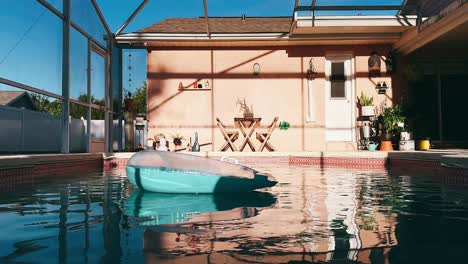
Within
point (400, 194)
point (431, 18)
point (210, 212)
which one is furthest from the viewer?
point (431, 18)

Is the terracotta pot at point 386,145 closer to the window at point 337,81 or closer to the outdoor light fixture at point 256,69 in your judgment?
the window at point 337,81

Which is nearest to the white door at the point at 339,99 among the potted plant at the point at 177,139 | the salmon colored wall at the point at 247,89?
the salmon colored wall at the point at 247,89

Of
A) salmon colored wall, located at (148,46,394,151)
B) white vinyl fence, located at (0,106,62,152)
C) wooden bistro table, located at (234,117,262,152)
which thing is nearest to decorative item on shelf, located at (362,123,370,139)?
salmon colored wall, located at (148,46,394,151)

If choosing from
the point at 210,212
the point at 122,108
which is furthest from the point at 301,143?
the point at 210,212

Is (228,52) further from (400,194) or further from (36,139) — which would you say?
(400,194)

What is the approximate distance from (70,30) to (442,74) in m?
10.5

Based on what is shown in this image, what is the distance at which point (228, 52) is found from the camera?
38.1 feet

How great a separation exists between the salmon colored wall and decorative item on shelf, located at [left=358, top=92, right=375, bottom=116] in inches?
10.2

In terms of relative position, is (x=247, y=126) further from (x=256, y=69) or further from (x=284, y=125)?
(x=256, y=69)

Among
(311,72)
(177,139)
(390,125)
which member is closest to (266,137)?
(311,72)

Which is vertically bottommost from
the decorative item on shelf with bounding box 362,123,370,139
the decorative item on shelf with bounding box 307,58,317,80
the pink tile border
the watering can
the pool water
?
the pool water

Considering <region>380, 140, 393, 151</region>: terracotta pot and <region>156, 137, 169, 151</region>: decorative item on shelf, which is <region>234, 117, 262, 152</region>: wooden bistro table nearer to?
<region>156, 137, 169, 151</region>: decorative item on shelf

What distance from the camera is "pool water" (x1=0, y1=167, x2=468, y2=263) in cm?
193

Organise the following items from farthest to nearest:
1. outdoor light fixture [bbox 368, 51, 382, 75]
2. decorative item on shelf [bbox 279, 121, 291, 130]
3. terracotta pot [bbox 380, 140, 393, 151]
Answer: decorative item on shelf [bbox 279, 121, 291, 130] → outdoor light fixture [bbox 368, 51, 382, 75] → terracotta pot [bbox 380, 140, 393, 151]
